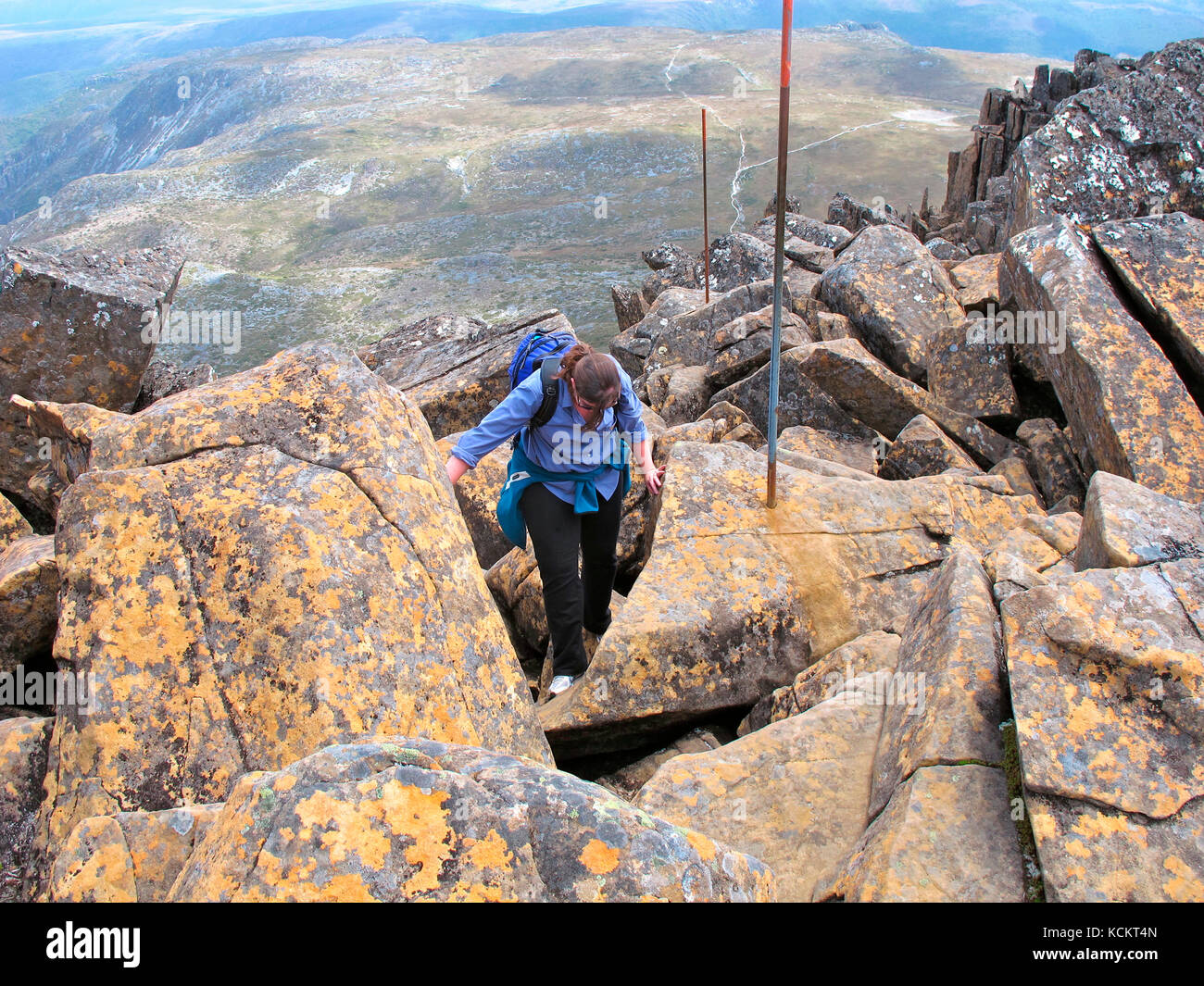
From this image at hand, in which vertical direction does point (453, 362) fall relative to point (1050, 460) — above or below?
above

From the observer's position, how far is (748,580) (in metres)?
7.47

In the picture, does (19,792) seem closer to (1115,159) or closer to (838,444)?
(838,444)

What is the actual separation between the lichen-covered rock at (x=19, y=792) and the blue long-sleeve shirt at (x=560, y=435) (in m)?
3.46

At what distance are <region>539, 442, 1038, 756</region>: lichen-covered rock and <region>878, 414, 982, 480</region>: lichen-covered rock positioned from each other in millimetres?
1063

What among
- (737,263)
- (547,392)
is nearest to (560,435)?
(547,392)

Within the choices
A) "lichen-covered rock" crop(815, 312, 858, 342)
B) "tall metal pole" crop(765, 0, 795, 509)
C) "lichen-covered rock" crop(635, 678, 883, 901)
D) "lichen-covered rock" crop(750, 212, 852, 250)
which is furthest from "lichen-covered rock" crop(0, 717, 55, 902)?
Answer: "lichen-covered rock" crop(750, 212, 852, 250)

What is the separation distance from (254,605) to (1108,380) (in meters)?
9.20

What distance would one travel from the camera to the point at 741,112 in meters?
138

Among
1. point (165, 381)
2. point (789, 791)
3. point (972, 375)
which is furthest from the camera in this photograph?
point (165, 381)

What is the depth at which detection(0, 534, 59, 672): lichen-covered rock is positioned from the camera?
5789 millimetres

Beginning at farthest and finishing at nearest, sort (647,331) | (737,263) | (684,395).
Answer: (737,263), (647,331), (684,395)

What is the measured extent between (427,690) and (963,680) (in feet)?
10.9

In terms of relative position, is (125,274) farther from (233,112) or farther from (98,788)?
(233,112)
